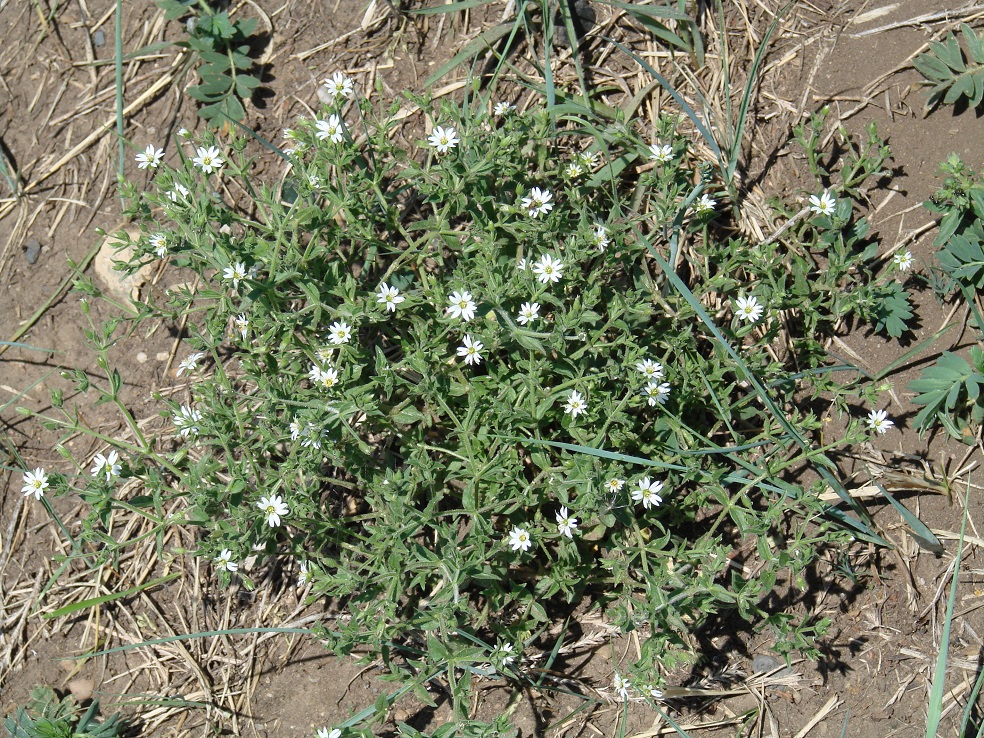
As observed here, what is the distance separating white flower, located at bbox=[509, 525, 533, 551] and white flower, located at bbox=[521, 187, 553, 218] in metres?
1.29

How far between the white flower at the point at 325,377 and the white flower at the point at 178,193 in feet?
2.92

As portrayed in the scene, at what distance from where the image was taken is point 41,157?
14.5ft

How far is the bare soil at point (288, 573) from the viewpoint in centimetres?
359

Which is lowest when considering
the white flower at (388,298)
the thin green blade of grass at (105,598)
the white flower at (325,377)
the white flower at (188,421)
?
the thin green blade of grass at (105,598)

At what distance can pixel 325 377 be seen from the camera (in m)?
3.14

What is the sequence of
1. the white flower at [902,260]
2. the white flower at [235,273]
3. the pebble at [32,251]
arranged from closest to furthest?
the white flower at [235,273] < the white flower at [902,260] < the pebble at [32,251]

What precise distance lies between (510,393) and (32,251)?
2.92 m

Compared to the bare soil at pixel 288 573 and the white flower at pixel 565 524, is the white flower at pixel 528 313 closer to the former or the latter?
the white flower at pixel 565 524

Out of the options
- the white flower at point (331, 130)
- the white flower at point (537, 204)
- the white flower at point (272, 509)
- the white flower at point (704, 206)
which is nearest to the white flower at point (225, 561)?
the white flower at point (272, 509)

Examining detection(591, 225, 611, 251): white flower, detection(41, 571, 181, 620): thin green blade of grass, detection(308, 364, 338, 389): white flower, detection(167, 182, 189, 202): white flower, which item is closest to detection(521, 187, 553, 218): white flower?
detection(591, 225, 611, 251): white flower

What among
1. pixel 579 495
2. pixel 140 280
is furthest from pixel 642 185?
pixel 140 280

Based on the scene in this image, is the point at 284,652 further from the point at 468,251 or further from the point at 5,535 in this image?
the point at 468,251

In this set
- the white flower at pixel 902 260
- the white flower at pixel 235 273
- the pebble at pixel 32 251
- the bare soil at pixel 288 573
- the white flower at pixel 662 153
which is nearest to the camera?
the white flower at pixel 235 273

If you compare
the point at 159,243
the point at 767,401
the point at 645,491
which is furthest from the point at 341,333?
the point at 767,401
